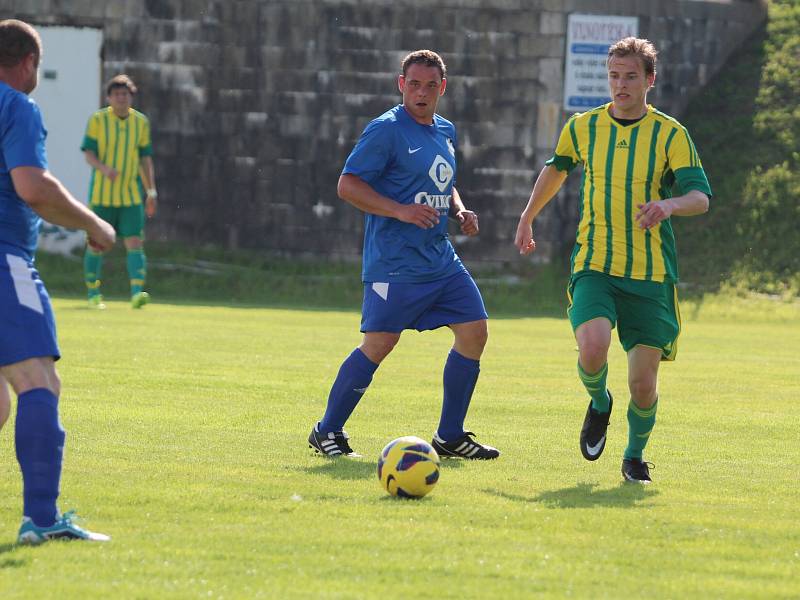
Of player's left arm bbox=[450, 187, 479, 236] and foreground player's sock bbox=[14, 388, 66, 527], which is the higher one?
player's left arm bbox=[450, 187, 479, 236]

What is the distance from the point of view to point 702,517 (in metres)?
6.43

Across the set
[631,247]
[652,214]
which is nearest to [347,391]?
[631,247]

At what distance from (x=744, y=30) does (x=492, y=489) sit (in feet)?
65.9

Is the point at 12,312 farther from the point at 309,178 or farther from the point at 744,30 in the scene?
the point at 744,30

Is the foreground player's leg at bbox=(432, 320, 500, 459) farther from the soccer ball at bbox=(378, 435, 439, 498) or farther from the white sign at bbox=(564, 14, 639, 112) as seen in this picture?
the white sign at bbox=(564, 14, 639, 112)

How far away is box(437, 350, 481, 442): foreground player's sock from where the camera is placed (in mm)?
8328

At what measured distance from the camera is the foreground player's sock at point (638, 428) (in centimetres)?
768

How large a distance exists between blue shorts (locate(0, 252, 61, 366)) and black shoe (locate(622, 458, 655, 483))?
3.18 metres

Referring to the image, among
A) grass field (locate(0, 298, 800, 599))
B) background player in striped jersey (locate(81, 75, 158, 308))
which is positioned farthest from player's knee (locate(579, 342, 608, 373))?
background player in striped jersey (locate(81, 75, 158, 308))

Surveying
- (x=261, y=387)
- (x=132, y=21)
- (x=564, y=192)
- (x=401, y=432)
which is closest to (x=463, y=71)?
(x=564, y=192)

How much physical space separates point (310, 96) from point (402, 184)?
570 inches

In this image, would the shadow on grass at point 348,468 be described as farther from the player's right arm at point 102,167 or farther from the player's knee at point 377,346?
the player's right arm at point 102,167

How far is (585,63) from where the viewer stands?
72.6 feet

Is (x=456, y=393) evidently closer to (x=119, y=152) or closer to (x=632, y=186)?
(x=632, y=186)
